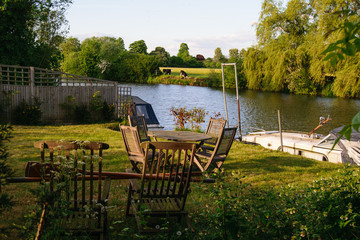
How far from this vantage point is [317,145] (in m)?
11.7

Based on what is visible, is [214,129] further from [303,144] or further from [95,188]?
[303,144]

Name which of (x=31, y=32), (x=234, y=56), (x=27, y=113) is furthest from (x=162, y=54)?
(x=27, y=113)

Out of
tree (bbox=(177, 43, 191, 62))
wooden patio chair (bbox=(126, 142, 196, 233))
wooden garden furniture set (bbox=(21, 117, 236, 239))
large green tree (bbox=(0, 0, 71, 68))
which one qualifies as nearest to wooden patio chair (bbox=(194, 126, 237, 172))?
wooden garden furniture set (bbox=(21, 117, 236, 239))

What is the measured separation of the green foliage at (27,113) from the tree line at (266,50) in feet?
15.4

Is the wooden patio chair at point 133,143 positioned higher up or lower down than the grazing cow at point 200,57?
lower down

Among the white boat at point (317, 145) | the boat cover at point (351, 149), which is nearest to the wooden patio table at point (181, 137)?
the white boat at point (317, 145)

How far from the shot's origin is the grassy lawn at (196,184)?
425 centimetres

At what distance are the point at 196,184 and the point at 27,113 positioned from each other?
9398 millimetres

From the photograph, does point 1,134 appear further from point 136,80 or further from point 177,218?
point 136,80

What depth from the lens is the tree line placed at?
1659 cm

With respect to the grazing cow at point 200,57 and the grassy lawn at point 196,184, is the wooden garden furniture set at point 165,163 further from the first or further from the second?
the grazing cow at point 200,57

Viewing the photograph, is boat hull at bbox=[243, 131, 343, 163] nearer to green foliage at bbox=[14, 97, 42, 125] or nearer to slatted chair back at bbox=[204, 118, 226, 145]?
slatted chair back at bbox=[204, 118, 226, 145]

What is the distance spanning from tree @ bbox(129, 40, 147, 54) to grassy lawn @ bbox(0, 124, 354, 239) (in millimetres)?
91781

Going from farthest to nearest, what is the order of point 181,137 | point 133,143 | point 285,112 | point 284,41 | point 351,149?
point 284,41
point 285,112
point 351,149
point 181,137
point 133,143
